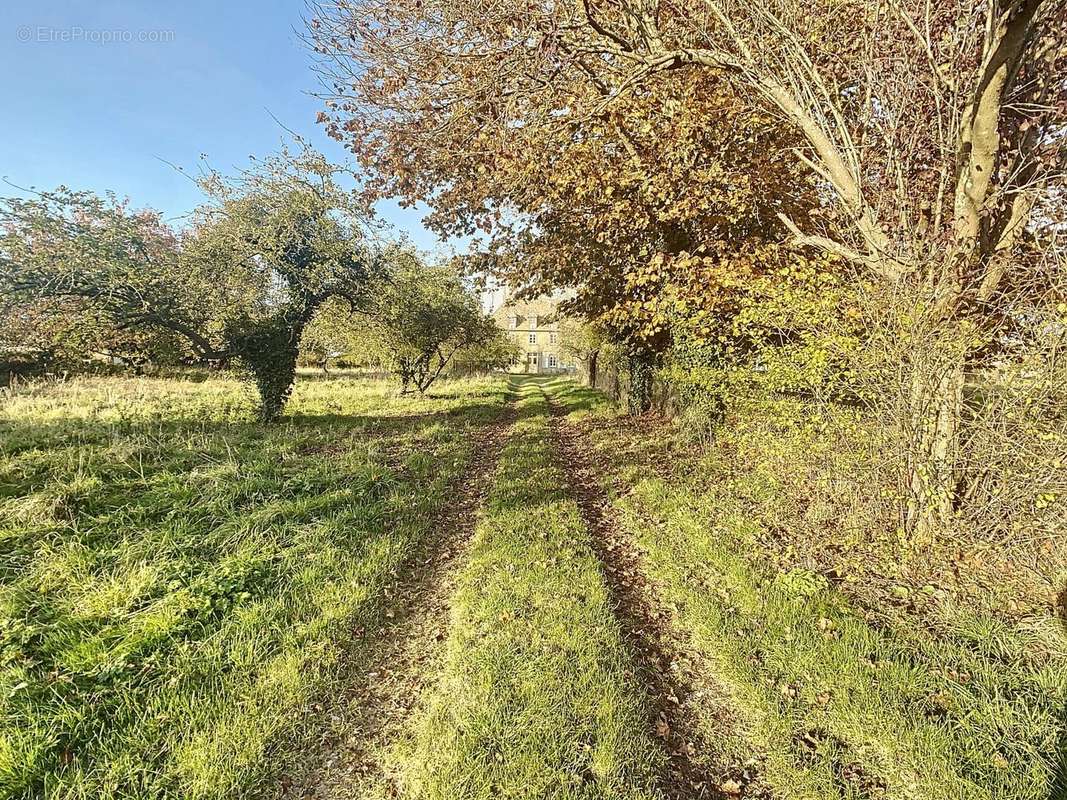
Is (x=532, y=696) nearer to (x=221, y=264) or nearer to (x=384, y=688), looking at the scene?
(x=384, y=688)

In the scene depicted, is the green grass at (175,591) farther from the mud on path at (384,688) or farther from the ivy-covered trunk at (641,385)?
the ivy-covered trunk at (641,385)

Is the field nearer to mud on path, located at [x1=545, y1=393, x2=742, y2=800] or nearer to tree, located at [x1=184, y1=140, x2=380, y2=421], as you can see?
mud on path, located at [x1=545, y1=393, x2=742, y2=800]

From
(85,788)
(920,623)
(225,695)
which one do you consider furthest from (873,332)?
(85,788)

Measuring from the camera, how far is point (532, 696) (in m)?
3.04

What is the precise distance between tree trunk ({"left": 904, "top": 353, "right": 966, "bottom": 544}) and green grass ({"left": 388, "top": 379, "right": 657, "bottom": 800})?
3282mm

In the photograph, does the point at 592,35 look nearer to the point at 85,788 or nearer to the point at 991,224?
the point at 991,224

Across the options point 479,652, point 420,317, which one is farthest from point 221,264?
point 479,652

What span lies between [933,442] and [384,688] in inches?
217

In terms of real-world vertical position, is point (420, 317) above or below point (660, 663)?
above

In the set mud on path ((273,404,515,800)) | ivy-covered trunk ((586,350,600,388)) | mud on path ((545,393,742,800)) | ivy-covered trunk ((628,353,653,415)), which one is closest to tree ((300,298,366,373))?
ivy-covered trunk ((628,353,653,415))

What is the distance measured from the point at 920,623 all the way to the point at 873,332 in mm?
2669

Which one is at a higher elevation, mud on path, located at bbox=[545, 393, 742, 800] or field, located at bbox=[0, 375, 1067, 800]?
field, located at bbox=[0, 375, 1067, 800]

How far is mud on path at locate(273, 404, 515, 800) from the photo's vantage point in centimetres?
252

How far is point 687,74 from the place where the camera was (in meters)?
7.09
